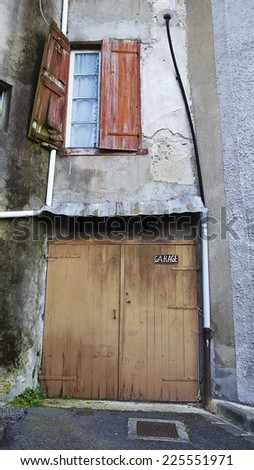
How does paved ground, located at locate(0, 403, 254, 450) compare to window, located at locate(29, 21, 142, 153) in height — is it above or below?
below

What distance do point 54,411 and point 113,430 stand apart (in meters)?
0.91

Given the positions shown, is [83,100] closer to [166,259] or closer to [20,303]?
[166,259]

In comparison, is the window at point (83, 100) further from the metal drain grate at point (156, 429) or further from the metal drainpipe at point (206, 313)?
the metal drain grate at point (156, 429)

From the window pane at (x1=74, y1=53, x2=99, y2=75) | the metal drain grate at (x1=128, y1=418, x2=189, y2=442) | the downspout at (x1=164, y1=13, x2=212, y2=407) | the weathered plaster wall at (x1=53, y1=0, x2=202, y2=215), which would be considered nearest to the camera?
the metal drain grate at (x1=128, y1=418, x2=189, y2=442)

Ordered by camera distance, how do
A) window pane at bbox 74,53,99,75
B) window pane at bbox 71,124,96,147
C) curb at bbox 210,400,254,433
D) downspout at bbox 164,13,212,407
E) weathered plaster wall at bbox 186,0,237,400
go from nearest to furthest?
curb at bbox 210,400,254,433 → weathered plaster wall at bbox 186,0,237,400 → downspout at bbox 164,13,212,407 → window pane at bbox 71,124,96,147 → window pane at bbox 74,53,99,75

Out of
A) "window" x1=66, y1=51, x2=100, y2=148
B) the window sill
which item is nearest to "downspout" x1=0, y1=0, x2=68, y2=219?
the window sill

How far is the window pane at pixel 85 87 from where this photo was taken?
630 centimetres

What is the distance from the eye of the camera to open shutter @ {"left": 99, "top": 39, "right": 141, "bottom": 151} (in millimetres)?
5833

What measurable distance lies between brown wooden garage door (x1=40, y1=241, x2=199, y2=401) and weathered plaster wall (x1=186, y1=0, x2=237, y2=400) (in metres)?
0.34

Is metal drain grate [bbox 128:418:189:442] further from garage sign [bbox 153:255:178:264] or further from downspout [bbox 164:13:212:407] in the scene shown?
garage sign [bbox 153:255:178:264]

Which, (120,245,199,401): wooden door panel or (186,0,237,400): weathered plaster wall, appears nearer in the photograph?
(186,0,237,400): weathered plaster wall

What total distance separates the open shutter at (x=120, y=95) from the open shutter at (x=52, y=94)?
2.05 ft
